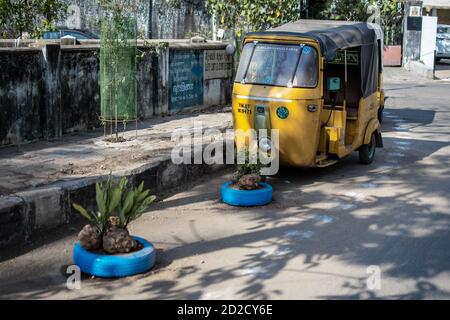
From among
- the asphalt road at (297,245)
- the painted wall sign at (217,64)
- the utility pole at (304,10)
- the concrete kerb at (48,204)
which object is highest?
the utility pole at (304,10)

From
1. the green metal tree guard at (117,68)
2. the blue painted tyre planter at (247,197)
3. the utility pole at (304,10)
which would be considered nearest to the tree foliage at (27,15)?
the green metal tree guard at (117,68)

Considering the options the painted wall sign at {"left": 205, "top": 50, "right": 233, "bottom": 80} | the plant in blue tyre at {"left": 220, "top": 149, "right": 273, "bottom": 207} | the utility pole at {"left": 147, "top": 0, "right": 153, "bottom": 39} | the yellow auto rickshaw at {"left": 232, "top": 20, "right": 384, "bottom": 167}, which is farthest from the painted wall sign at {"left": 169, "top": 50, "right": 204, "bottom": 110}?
the utility pole at {"left": 147, "top": 0, "right": 153, "bottom": 39}

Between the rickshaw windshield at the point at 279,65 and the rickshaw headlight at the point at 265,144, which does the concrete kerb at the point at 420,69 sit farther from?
the rickshaw headlight at the point at 265,144

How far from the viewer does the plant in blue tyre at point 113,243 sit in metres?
6.39

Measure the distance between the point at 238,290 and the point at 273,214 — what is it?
2.69 meters

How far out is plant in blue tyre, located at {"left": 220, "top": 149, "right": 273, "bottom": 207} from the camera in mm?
9039

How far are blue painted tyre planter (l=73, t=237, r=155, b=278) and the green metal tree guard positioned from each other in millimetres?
5007

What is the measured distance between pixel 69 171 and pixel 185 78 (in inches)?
254

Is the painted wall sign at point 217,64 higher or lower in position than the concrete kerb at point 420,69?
higher

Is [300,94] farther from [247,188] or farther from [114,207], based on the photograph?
[114,207]

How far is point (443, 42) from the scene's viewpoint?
33844mm

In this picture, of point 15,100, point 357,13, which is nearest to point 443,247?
point 15,100

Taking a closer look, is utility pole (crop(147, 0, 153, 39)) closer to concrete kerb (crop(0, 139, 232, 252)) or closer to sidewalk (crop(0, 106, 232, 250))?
sidewalk (crop(0, 106, 232, 250))

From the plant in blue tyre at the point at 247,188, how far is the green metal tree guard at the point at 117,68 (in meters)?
2.85
